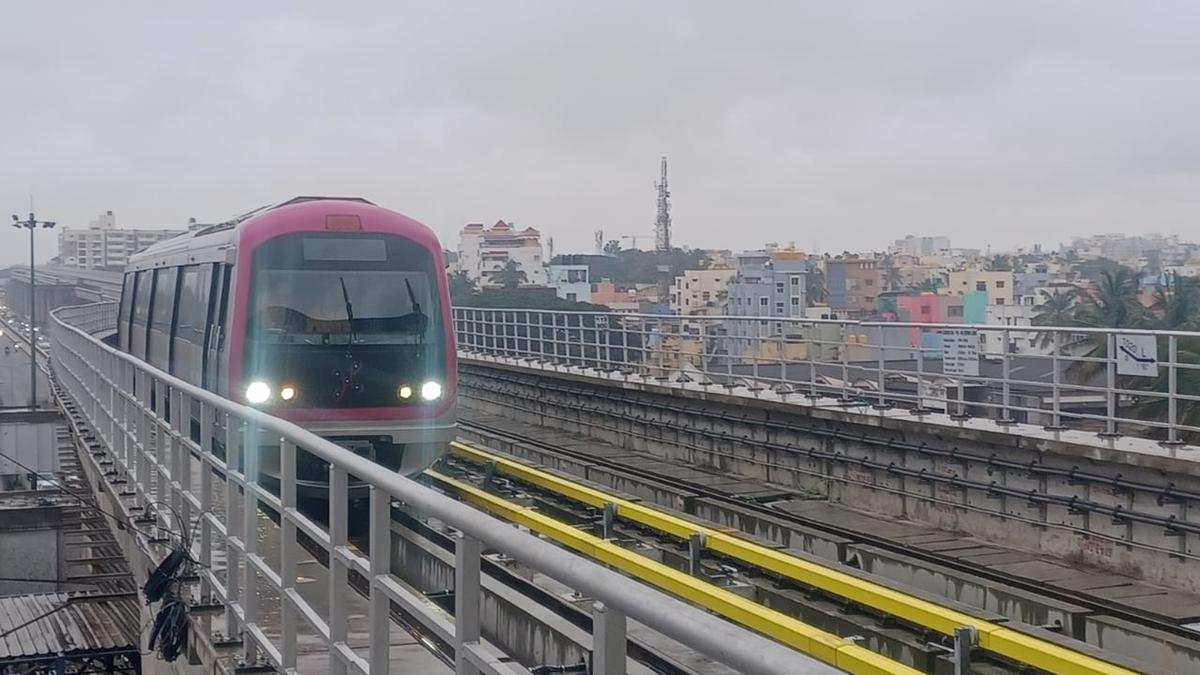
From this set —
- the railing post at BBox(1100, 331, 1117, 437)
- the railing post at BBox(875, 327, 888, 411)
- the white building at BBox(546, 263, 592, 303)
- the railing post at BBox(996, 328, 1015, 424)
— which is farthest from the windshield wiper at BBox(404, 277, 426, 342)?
the white building at BBox(546, 263, 592, 303)

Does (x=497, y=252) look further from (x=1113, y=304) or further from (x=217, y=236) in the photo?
(x=217, y=236)

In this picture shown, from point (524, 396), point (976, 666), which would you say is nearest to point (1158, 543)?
point (976, 666)

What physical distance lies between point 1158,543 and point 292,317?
26.0 ft

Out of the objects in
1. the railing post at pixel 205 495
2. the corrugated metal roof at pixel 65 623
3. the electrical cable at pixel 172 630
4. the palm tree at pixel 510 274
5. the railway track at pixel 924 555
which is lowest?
the corrugated metal roof at pixel 65 623

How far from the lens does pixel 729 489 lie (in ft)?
53.7

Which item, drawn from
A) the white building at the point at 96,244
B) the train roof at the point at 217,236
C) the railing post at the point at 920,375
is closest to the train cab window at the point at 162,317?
the train roof at the point at 217,236

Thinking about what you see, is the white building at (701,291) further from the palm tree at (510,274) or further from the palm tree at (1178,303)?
the palm tree at (510,274)

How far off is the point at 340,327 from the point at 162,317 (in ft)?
17.1

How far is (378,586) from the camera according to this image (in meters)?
4.17

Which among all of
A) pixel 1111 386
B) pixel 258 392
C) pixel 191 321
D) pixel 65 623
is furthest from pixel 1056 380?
pixel 65 623

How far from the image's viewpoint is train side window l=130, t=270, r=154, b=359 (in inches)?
726

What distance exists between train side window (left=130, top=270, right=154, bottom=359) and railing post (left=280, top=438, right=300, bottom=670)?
13479 mm

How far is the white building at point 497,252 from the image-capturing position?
48594mm

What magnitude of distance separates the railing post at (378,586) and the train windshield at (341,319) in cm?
878
